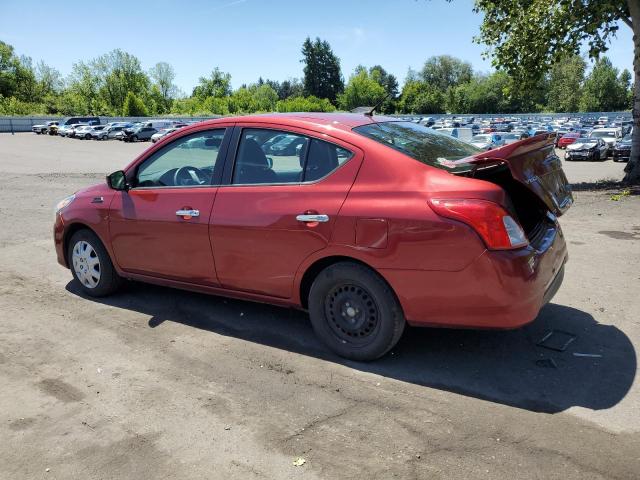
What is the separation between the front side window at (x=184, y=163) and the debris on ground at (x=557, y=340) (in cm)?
292

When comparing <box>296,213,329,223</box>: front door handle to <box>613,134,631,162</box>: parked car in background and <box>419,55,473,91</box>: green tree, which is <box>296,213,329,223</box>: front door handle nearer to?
<box>613,134,631,162</box>: parked car in background

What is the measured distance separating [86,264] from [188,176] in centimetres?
158

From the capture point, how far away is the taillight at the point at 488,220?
3.30 meters

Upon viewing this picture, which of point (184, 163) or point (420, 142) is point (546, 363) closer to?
point (420, 142)

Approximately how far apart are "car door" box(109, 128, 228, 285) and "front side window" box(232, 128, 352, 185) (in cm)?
21

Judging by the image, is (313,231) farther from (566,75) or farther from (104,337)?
(566,75)

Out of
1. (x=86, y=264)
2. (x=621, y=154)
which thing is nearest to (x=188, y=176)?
(x=86, y=264)

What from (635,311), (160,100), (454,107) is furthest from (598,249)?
(454,107)

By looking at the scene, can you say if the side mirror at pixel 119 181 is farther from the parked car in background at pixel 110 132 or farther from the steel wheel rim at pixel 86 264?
the parked car in background at pixel 110 132

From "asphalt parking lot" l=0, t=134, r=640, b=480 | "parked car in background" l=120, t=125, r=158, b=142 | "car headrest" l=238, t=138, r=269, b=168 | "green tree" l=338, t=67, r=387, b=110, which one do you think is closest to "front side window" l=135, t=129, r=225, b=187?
"car headrest" l=238, t=138, r=269, b=168

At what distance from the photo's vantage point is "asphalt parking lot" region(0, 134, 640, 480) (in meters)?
2.83

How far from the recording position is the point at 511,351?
4066mm

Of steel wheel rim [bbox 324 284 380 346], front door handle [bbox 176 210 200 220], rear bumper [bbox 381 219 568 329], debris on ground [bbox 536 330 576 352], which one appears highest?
front door handle [bbox 176 210 200 220]

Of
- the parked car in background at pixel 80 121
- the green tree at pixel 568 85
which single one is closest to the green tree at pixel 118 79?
the parked car in background at pixel 80 121
